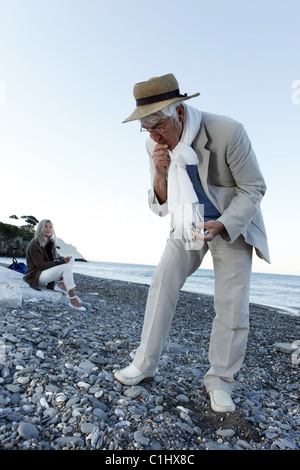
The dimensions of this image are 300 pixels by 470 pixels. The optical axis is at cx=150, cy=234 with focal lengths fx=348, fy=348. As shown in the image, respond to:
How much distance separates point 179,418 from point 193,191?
1.80m

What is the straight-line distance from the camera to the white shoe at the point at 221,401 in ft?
9.39

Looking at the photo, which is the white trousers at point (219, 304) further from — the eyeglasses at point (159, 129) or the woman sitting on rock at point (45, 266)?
the woman sitting on rock at point (45, 266)

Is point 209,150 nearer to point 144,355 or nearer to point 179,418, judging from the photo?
point 144,355

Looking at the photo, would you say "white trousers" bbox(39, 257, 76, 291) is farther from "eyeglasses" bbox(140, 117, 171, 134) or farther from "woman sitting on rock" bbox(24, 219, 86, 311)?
"eyeglasses" bbox(140, 117, 171, 134)

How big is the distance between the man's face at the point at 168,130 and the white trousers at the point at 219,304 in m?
0.85

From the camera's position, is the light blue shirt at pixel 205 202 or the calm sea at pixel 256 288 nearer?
the light blue shirt at pixel 205 202

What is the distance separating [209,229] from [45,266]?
5510 millimetres

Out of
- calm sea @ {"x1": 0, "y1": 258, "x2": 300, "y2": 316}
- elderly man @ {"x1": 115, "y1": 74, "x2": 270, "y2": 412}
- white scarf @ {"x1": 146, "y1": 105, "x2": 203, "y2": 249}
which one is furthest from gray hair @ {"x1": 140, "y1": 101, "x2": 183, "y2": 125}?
calm sea @ {"x1": 0, "y1": 258, "x2": 300, "y2": 316}

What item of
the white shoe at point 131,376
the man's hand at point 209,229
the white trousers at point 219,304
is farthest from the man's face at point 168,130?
the white shoe at point 131,376

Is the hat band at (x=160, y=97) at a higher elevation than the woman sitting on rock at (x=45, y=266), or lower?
higher

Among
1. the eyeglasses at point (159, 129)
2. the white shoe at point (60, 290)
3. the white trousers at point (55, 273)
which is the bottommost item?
the white shoe at point (60, 290)

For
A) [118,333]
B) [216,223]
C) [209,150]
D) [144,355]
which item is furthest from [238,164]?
[118,333]

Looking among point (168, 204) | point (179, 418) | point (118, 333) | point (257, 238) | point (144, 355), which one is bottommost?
point (118, 333)
